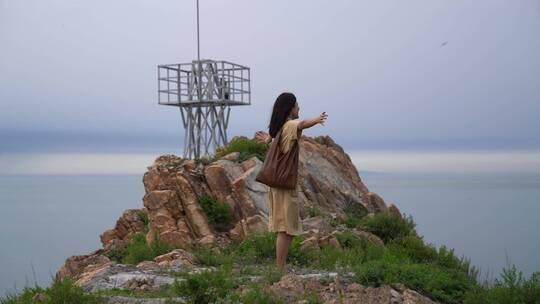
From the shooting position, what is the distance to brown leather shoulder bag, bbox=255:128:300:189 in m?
9.78

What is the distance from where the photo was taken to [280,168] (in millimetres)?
9797

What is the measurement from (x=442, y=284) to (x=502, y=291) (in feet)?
3.24

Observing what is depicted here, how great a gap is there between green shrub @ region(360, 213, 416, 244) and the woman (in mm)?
6106

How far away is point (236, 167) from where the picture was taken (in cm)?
1777

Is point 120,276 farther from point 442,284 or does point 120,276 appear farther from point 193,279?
point 442,284

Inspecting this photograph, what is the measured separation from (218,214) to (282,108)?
707cm

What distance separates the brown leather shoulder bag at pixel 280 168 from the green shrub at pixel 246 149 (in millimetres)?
8389

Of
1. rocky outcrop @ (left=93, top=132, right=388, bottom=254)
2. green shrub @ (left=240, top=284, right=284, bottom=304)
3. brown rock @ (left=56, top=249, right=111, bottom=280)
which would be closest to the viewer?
green shrub @ (left=240, top=284, right=284, bottom=304)

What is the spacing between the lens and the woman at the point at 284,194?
9.77m

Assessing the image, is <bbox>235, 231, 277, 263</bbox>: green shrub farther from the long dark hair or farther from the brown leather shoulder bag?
the long dark hair

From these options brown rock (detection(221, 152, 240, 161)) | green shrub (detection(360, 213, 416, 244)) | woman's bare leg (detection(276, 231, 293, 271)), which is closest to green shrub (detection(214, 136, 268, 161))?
brown rock (detection(221, 152, 240, 161))

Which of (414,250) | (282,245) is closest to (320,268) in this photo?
(282,245)

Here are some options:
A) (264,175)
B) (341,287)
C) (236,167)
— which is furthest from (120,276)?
(236,167)

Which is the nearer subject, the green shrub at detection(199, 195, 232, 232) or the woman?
the woman
